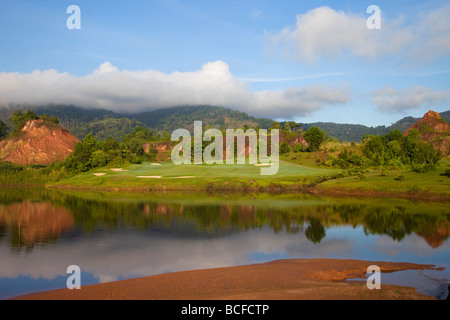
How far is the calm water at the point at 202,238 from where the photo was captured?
61.7ft

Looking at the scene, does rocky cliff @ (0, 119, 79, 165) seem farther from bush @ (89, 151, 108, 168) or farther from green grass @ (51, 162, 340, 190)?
green grass @ (51, 162, 340, 190)

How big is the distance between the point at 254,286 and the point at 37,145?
15559 cm

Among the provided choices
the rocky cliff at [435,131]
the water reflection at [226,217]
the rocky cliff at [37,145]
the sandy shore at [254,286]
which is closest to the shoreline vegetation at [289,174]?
the water reflection at [226,217]

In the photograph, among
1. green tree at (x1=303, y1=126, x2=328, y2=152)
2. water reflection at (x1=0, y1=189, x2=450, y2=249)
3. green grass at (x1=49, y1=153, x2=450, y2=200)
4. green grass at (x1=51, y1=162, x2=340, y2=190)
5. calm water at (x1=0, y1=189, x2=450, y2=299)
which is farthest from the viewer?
green tree at (x1=303, y1=126, x2=328, y2=152)

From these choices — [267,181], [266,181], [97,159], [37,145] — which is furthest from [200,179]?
[37,145]

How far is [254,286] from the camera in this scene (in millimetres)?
15352

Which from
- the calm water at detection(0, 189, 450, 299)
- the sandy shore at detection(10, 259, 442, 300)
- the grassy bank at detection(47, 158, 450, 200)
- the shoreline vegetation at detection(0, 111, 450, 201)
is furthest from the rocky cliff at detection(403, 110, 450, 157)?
the sandy shore at detection(10, 259, 442, 300)

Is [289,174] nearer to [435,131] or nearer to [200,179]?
A: [200,179]

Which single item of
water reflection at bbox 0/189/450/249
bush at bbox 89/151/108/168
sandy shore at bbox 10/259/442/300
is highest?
bush at bbox 89/151/108/168

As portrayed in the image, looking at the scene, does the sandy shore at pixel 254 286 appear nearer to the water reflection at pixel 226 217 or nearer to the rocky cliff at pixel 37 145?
the water reflection at pixel 226 217

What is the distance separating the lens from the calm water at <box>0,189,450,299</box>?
18812mm

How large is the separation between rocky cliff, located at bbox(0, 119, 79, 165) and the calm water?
112 m

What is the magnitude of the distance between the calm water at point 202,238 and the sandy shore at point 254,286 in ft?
5.14
